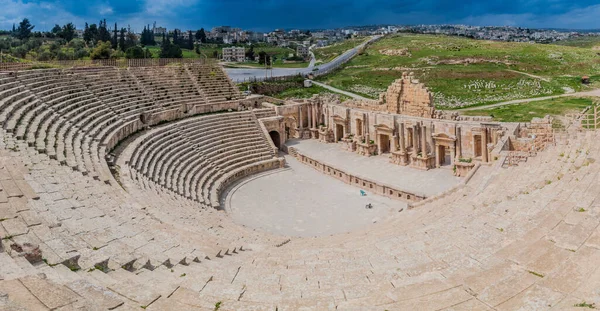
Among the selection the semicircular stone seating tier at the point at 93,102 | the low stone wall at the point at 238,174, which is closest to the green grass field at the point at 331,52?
the semicircular stone seating tier at the point at 93,102

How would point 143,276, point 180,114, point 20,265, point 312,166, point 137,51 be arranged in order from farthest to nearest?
1. point 137,51
2. point 180,114
3. point 312,166
4. point 143,276
5. point 20,265

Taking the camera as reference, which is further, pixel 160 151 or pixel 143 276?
pixel 160 151

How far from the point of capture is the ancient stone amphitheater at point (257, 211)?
7977 millimetres

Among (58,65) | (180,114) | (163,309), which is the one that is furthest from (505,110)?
(163,309)

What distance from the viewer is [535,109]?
40.4m

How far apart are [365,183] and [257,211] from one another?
668 centimetres

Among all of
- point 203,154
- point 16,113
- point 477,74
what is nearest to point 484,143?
point 203,154

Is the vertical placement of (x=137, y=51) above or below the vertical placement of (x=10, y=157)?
above

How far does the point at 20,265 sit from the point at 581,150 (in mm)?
18546

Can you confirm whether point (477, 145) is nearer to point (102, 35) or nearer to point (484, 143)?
point (484, 143)

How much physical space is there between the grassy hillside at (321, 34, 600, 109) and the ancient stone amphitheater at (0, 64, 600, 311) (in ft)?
74.2

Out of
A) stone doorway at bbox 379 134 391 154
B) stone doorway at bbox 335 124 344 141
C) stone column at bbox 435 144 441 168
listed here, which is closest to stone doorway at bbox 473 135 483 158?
stone column at bbox 435 144 441 168

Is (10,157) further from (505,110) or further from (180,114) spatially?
(505,110)

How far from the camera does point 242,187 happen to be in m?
27.2
